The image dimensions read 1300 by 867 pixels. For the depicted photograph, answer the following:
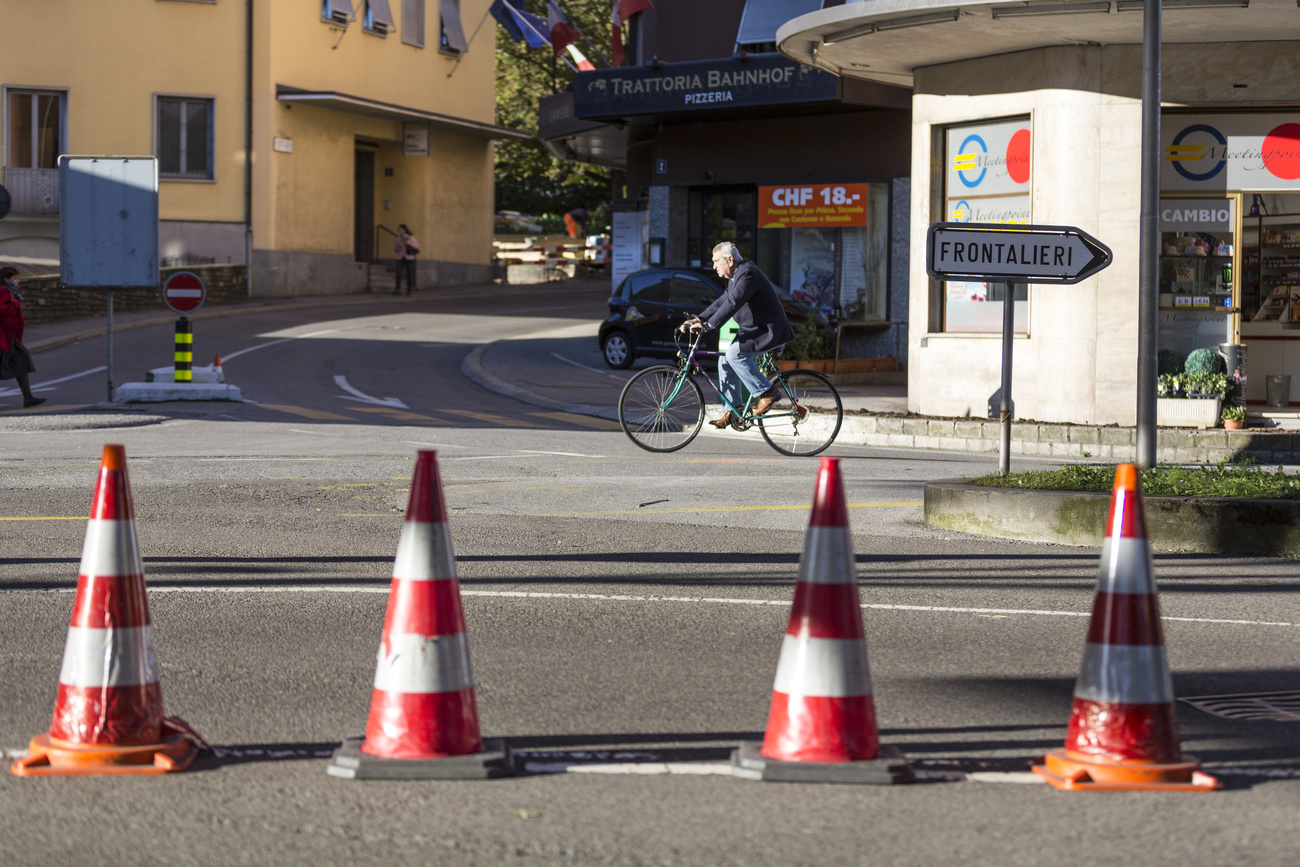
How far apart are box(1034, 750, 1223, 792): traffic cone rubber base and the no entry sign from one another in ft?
52.2

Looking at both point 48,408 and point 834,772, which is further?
point 48,408

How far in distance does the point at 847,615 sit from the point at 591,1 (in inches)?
2038

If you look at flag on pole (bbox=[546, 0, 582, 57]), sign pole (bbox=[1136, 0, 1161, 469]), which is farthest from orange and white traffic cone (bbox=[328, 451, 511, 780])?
flag on pole (bbox=[546, 0, 582, 57])

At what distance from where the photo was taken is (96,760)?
4188mm

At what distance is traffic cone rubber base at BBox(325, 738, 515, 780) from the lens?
13.5 ft

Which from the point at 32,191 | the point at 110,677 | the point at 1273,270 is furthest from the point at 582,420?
the point at 32,191

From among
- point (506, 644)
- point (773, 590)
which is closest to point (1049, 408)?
point (773, 590)

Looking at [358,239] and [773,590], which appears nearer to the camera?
[773,590]

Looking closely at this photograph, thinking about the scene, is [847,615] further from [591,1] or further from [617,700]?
[591,1]

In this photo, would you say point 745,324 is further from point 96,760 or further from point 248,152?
point 248,152

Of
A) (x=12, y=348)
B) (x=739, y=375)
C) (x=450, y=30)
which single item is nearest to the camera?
(x=739, y=375)

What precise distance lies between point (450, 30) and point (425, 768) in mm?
42266

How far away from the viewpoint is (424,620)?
4207 mm

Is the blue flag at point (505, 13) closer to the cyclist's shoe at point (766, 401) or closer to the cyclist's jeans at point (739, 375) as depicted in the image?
the cyclist's jeans at point (739, 375)
